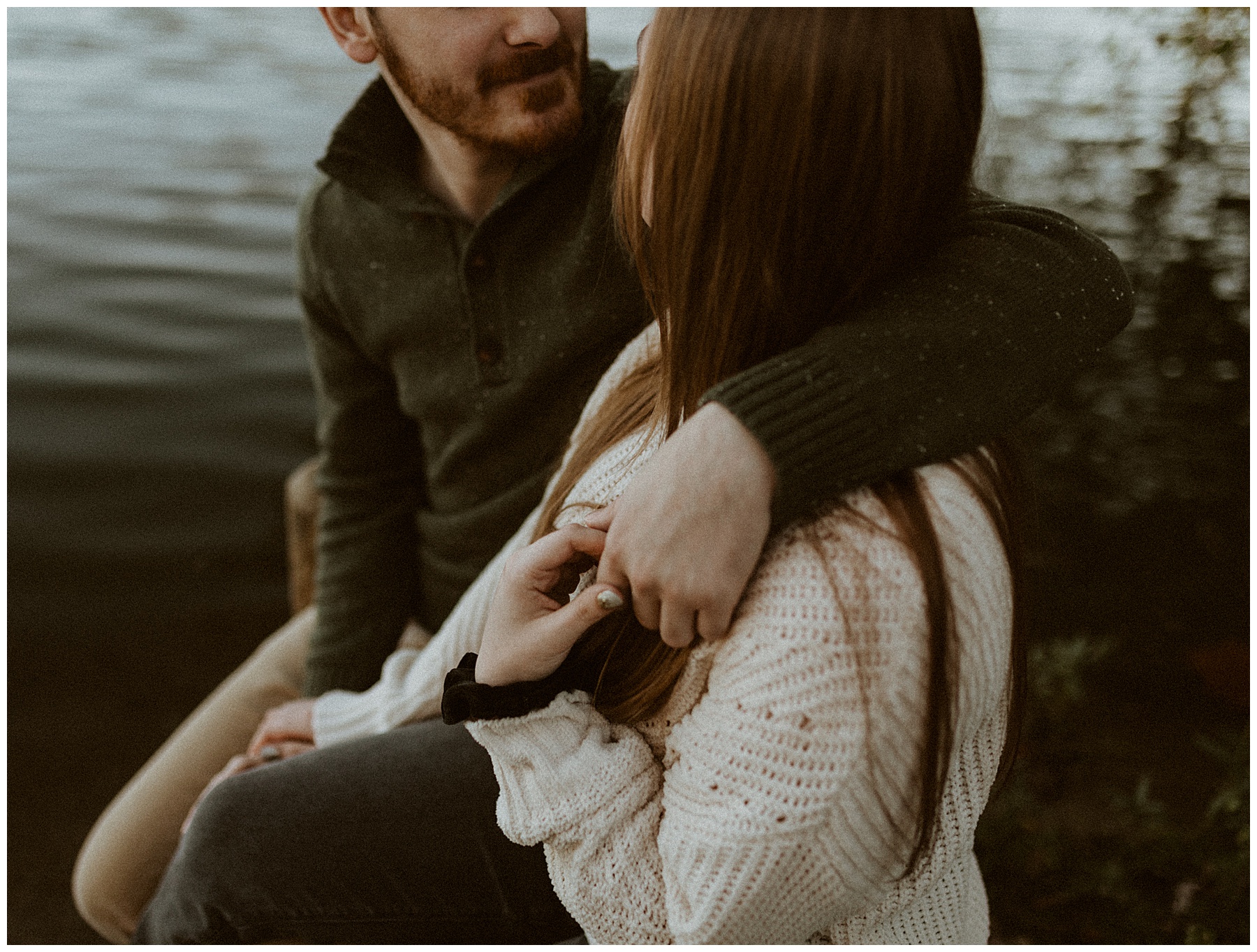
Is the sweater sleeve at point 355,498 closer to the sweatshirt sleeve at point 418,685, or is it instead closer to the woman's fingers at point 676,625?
the sweatshirt sleeve at point 418,685

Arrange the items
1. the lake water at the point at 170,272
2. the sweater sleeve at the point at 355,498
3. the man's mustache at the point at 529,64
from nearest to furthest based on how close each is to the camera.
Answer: the man's mustache at the point at 529,64 → the sweater sleeve at the point at 355,498 → the lake water at the point at 170,272

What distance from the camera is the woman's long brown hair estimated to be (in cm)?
87

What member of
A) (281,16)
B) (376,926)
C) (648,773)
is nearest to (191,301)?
(281,16)

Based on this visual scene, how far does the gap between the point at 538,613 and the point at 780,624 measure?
0.88 ft

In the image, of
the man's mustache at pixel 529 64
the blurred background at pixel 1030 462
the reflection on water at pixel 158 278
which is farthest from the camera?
the reflection on water at pixel 158 278

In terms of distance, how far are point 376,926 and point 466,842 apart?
0.52 feet

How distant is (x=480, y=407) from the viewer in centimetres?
167

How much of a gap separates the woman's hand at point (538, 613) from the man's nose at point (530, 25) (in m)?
0.81

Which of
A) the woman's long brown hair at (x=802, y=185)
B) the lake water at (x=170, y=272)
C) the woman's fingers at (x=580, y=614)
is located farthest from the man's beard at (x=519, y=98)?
the lake water at (x=170, y=272)

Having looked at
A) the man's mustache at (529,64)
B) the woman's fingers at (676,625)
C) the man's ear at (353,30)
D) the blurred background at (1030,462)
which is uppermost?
the man's ear at (353,30)

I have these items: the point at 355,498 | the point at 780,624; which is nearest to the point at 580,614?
the point at 780,624

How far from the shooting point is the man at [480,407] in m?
0.89

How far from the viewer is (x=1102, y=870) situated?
5.62 ft

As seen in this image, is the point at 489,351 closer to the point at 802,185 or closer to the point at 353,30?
the point at 353,30
